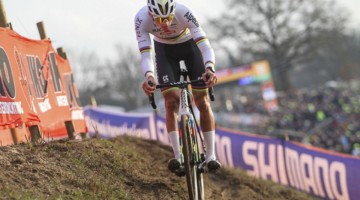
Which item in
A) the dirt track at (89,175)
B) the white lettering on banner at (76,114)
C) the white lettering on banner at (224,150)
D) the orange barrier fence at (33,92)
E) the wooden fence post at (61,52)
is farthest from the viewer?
the white lettering on banner at (224,150)

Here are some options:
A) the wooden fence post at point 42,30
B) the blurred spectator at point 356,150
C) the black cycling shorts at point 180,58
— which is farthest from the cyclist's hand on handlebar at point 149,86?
the blurred spectator at point 356,150

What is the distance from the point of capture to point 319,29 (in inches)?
1885

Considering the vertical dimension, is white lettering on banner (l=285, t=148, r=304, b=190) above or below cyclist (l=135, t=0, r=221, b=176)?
below

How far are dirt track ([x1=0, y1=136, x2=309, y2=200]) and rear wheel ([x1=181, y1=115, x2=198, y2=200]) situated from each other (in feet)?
2.13

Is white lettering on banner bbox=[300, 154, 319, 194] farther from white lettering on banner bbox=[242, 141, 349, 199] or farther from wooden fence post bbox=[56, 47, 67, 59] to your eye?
wooden fence post bbox=[56, 47, 67, 59]

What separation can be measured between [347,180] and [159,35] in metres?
4.91

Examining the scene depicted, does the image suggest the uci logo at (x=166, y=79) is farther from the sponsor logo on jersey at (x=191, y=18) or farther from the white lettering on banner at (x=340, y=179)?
the white lettering on banner at (x=340, y=179)

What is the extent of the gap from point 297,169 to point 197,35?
5.41 m

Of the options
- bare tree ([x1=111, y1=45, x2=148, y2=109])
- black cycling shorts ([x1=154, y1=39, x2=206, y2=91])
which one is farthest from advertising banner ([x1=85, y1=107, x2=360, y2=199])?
bare tree ([x1=111, y1=45, x2=148, y2=109])

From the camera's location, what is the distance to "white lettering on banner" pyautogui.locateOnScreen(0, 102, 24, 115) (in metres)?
5.64

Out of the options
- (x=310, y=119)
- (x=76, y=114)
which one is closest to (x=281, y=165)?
(x=76, y=114)

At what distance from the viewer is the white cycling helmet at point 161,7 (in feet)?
17.0

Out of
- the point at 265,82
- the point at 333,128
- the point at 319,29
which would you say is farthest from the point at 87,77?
the point at 333,128

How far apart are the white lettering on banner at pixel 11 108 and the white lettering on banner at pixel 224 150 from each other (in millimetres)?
6405
